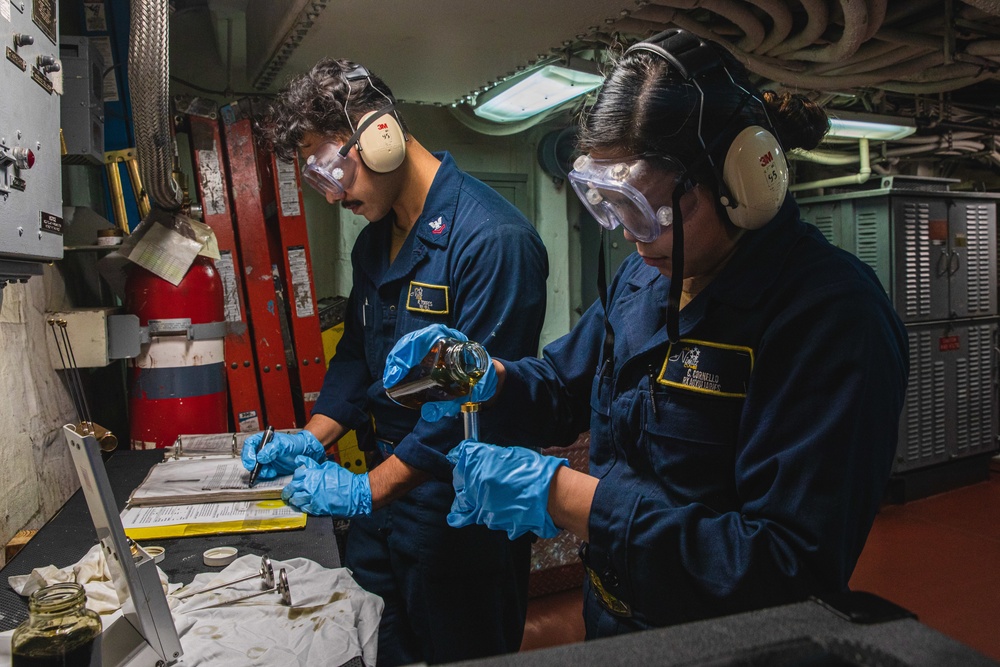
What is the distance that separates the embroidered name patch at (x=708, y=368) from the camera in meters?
1.07

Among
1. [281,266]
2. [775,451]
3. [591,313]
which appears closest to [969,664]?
[775,451]

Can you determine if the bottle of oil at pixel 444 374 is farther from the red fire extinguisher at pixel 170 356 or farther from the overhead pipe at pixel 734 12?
the overhead pipe at pixel 734 12

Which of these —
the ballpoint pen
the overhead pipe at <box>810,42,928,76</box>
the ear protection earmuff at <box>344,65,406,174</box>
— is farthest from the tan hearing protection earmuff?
the overhead pipe at <box>810,42,928,76</box>

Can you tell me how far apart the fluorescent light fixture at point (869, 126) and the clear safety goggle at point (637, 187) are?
10.2 ft

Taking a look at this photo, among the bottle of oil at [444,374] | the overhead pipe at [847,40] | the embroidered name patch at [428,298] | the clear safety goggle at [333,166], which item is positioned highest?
the overhead pipe at [847,40]

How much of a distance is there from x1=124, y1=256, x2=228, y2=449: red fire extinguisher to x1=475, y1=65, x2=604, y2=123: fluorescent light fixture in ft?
5.15

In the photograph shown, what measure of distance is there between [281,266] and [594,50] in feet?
5.56

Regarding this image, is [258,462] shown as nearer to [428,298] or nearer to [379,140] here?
[428,298]

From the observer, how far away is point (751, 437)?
3.33ft

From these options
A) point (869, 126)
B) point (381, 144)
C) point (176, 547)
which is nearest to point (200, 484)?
point (176, 547)

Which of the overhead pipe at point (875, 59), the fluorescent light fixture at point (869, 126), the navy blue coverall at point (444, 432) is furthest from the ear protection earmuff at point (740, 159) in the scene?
the fluorescent light fixture at point (869, 126)

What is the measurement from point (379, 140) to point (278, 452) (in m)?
0.85

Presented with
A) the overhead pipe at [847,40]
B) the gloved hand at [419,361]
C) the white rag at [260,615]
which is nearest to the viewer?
the white rag at [260,615]

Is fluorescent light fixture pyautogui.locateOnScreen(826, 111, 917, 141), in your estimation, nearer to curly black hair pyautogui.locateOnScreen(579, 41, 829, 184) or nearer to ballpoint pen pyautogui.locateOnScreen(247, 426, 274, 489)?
curly black hair pyautogui.locateOnScreen(579, 41, 829, 184)
